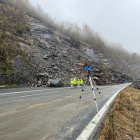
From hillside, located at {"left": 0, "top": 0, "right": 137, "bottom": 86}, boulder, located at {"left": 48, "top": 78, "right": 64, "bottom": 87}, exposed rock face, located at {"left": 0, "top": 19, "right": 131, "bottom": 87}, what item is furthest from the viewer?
exposed rock face, located at {"left": 0, "top": 19, "right": 131, "bottom": 87}

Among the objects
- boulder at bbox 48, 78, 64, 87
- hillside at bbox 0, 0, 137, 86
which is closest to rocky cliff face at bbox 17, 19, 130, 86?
hillside at bbox 0, 0, 137, 86

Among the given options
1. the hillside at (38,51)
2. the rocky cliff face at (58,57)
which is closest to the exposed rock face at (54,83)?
the rocky cliff face at (58,57)

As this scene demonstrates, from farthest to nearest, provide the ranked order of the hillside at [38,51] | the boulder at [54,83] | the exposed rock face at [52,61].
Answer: the exposed rock face at [52,61] < the hillside at [38,51] < the boulder at [54,83]

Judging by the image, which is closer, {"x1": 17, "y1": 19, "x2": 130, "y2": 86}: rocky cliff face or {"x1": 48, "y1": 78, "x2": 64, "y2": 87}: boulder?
{"x1": 48, "y1": 78, "x2": 64, "y2": 87}: boulder

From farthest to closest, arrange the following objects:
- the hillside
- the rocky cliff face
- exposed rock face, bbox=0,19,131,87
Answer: the rocky cliff face < exposed rock face, bbox=0,19,131,87 < the hillside

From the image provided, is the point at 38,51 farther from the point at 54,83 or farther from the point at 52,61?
the point at 54,83

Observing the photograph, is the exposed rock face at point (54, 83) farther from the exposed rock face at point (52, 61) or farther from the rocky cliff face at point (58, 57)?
the rocky cliff face at point (58, 57)

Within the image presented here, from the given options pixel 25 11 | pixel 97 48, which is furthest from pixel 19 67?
pixel 97 48

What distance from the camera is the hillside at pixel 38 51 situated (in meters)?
39.2

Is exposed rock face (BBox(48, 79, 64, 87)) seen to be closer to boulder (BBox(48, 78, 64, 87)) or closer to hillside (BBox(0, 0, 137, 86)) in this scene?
boulder (BBox(48, 78, 64, 87))

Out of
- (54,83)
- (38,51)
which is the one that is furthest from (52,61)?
(54,83)

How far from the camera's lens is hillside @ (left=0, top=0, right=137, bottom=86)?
39188 mm

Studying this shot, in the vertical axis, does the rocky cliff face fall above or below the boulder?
above

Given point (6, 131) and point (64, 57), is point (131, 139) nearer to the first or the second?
point (6, 131)
